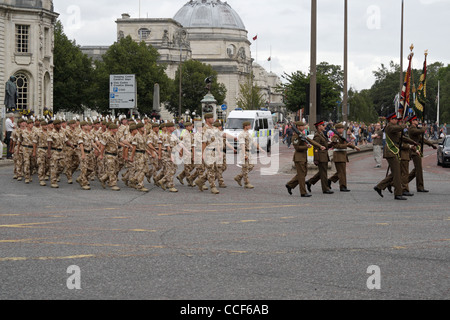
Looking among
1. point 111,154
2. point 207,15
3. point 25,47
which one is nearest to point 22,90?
point 25,47

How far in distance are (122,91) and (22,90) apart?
1649 centimetres

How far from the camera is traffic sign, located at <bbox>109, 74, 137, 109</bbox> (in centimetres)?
4200

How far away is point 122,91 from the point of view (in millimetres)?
42500

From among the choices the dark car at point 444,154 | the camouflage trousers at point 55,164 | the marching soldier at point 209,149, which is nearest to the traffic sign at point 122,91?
the dark car at point 444,154

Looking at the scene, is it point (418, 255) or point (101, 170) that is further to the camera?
point (101, 170)

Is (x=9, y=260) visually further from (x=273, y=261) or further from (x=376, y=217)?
(x=376, y=217)

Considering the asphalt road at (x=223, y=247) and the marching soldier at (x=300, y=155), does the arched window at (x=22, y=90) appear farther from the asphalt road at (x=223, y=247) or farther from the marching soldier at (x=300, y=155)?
the marching soldier at (x=300, y=155)

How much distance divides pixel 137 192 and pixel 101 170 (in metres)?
2.58

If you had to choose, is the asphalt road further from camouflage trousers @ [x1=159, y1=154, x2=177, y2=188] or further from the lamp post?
the lamp post

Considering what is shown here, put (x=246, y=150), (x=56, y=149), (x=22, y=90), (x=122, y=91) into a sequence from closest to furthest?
(x=246, y=150) < (x=56, y=149) < (x=122, y=91) < (x=22, y=90)

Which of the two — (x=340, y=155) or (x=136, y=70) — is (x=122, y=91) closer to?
(x=340, y=155)

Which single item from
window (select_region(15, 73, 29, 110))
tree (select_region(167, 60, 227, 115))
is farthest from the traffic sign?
tree (select_region(167, 60, 227, 115))
